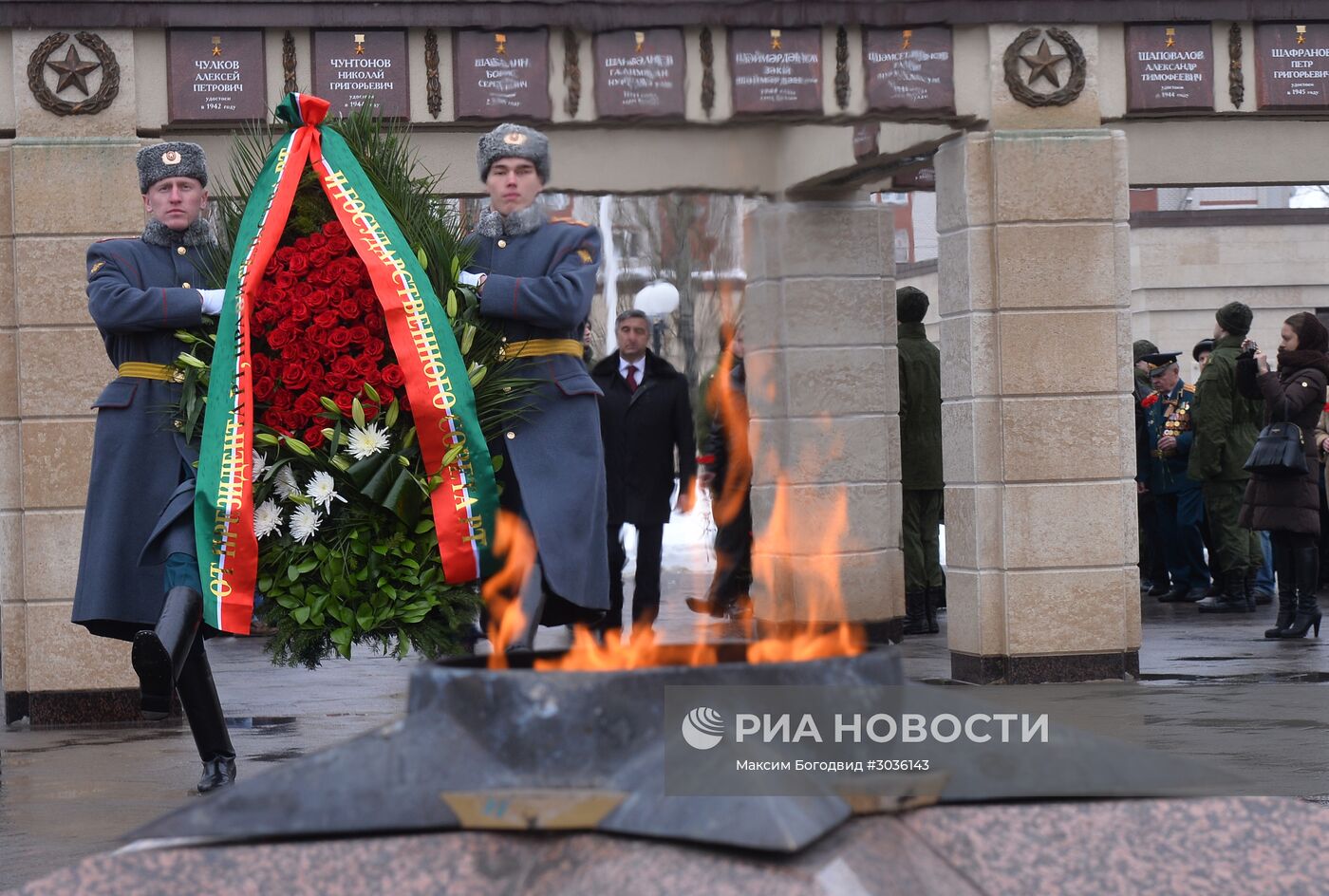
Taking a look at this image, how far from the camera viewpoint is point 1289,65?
927 cm

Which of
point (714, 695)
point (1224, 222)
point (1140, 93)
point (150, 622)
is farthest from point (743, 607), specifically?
point (1224, 222)

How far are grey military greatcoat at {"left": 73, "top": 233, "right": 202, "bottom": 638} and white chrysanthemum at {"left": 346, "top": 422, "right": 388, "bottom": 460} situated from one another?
0.93m

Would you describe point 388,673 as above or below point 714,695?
below

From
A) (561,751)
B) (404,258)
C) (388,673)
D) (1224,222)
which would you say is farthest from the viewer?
(1224,222)

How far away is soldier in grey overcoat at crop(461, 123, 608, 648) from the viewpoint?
559 centimetres

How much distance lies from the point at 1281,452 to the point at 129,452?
7495mm

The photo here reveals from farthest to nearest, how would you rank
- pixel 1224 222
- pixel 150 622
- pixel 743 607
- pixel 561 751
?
1. pixel 1224 222
2. pixel 743 607
3. pixel 150 622
4. pixel 561 751

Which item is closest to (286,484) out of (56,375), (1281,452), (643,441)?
(56,375)

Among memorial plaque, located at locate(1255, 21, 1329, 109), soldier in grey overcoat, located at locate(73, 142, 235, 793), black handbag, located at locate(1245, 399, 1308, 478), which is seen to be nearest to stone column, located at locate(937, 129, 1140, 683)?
memorial plaque, located at locate(1255, 21, 1329, 109)

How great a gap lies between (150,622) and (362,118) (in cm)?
169

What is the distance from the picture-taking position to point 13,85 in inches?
332

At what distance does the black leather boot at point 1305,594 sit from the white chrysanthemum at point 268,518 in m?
7.74

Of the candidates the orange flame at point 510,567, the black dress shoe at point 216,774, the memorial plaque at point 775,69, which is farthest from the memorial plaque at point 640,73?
the black dress shoe at point 216,774

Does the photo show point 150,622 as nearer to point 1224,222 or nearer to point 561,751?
point 561,751
